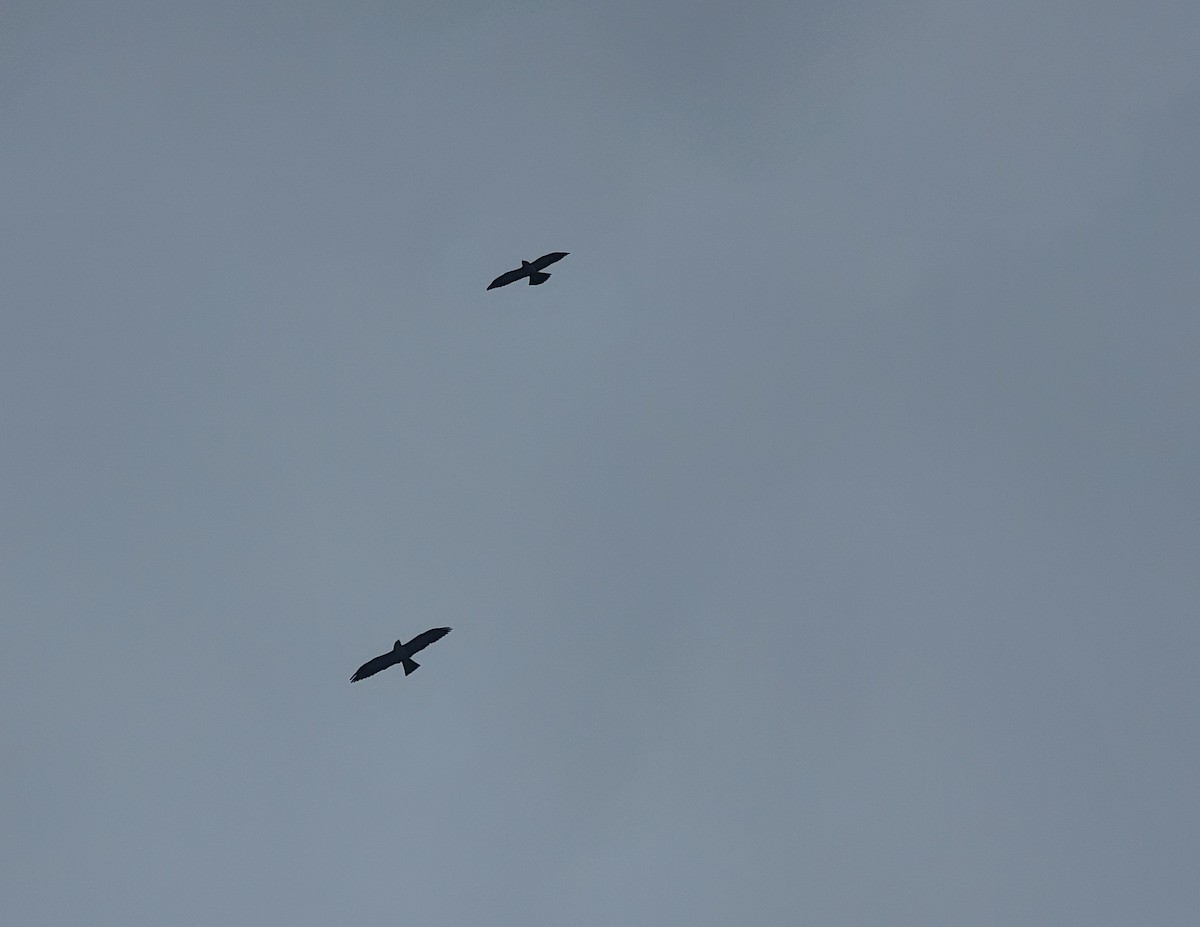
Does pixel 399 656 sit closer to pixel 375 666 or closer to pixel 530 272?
pixel 375 666

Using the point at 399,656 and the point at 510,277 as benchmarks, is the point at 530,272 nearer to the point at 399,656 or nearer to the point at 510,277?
the point at 510,277

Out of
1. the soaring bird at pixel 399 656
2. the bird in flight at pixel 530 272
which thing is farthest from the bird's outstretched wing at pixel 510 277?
the soaring bird at pixel 399 656

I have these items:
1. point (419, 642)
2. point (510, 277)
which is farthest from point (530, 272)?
point (419, 642)

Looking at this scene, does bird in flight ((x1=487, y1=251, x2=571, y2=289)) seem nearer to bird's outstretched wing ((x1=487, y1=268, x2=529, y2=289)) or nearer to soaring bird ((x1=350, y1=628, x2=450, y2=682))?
bird's outstretched wing ((x1=487, y1=268, x2=529, y2=289))

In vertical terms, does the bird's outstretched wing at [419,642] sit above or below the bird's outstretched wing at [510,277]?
below

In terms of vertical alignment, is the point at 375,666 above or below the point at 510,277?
below

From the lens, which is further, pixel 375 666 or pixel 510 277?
pixel 510 277

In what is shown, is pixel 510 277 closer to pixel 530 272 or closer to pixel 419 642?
pixel 530 272

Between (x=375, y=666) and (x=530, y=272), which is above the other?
(x=530, y=272)

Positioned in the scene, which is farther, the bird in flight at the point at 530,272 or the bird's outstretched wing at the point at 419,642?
the bird in flight at the point at 530,272

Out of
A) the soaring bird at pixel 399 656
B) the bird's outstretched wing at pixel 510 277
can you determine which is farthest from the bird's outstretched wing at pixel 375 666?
the bird's outstretched wing at pixel 510 277

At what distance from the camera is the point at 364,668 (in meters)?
139

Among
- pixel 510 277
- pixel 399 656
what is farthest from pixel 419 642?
pixel 510 277

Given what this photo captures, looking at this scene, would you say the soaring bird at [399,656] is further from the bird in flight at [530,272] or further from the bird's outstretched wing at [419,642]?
the bird in flight at [530,272]
